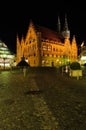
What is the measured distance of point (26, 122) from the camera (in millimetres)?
6824

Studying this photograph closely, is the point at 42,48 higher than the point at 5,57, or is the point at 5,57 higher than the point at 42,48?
the point at 42,48

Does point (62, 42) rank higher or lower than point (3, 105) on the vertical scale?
higher

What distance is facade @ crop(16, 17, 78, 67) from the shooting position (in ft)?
294

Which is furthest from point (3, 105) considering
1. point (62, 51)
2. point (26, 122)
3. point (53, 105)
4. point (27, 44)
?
point (62, 51)

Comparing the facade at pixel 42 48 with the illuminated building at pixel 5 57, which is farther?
the facade at pixel 42 48

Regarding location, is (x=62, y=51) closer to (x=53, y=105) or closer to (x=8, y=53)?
(x=8, y=53)

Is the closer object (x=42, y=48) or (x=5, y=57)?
(x=5, y=57)

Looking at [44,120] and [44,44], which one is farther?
[44,44]

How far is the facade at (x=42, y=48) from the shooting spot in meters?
89.7

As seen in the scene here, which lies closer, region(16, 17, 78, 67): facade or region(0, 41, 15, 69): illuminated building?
region(0, 41, 15, 69): illuminated building

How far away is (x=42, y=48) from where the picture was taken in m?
90.7

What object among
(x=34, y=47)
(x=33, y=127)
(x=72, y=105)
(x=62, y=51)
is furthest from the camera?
(x=62, y=51)

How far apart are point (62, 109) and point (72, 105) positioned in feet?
3.10

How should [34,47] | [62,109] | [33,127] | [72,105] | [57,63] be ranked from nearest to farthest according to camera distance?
[33,127] → [62,109] → [72,105] → [34,47] → [57,63]
